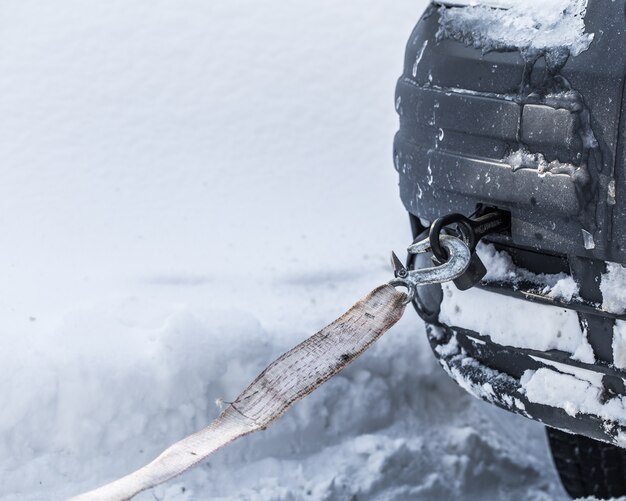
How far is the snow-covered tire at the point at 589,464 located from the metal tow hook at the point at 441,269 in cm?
94

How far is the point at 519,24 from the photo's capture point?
1.77 metres

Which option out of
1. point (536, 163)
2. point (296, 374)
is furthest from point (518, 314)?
point (296, 374)

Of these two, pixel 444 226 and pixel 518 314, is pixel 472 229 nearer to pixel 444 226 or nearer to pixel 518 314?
pixel 444 226

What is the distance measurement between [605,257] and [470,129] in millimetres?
341

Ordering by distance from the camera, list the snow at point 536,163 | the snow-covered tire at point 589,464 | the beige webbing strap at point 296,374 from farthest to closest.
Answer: the snow-covered tire at point 589,464 → the beige webbing strap at point 296,374 → the snow at point 536,163

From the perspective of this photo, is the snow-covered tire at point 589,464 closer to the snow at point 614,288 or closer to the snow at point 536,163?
the snow at point 614,288

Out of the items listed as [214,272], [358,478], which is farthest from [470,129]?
[214,272]

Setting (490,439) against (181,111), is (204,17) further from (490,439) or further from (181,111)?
(490,439)

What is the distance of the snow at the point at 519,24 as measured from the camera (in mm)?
1682

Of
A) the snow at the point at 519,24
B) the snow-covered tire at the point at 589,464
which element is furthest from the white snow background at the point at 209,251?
the snow at the point at 519,24

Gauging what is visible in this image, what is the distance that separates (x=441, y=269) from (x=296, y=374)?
0.34 metres

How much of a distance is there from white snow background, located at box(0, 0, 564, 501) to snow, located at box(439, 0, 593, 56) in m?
1.17

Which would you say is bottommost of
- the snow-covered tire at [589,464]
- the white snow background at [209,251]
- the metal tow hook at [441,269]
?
the snow-covered tire at [589,464]

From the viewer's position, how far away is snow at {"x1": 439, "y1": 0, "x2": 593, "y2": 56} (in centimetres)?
168
